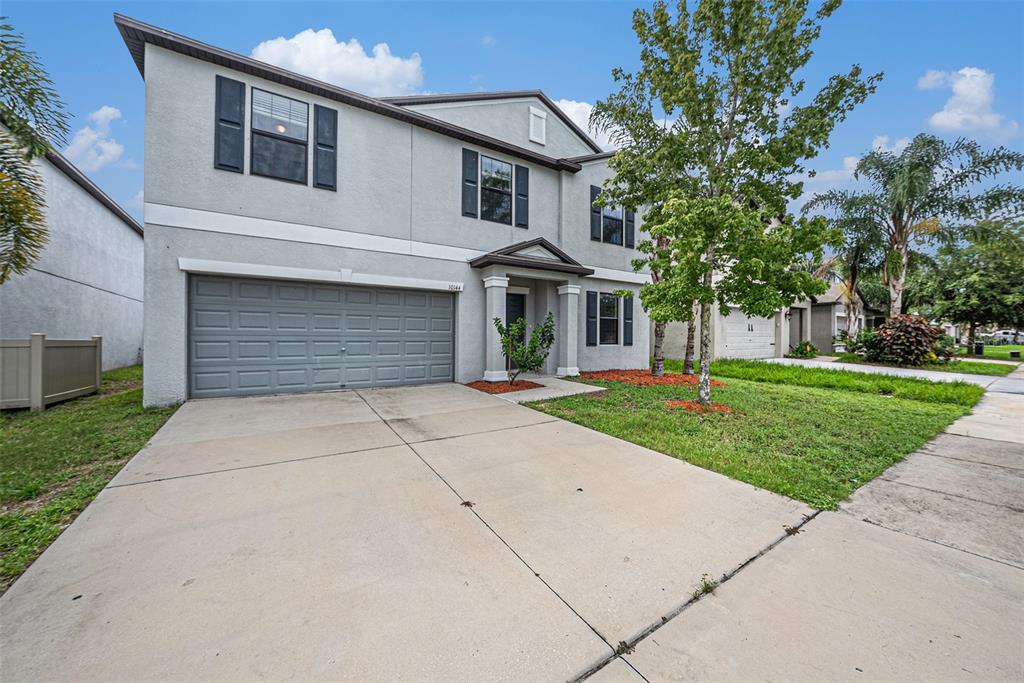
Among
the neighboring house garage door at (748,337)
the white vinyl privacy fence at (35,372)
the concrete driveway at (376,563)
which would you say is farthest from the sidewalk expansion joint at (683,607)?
the neighboring house garage door at (748,337)

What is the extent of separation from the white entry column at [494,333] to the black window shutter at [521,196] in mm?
2066

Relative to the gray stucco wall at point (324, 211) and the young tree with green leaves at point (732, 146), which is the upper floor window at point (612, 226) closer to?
the gray stucco wall at point (324, 211)

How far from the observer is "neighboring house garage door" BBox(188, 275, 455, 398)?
7.07 metres

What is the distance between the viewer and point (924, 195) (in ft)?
47.1

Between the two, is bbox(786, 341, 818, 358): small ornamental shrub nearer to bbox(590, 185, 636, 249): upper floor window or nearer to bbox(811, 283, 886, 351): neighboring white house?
bbox(811, 283, 886, 351): neighboring white house

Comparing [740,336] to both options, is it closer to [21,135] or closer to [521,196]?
[521,196]

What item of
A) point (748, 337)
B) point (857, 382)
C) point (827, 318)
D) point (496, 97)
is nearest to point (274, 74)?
point (496, 97)

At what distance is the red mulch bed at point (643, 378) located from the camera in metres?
9.53

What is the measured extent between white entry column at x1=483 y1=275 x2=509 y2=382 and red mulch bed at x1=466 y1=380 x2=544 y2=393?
13.1 inches

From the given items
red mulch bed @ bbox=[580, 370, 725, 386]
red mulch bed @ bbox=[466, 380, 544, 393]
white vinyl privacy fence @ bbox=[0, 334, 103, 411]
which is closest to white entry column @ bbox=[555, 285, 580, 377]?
red mulch bed @ bbox=[580, 370, 725, 386]

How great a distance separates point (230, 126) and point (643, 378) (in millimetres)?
10423

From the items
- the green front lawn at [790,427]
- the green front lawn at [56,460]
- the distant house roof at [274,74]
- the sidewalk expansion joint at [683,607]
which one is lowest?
the sidewalk expansion joint at [683,607]

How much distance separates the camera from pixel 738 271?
6.35 meters

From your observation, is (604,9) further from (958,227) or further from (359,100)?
(958,227)
